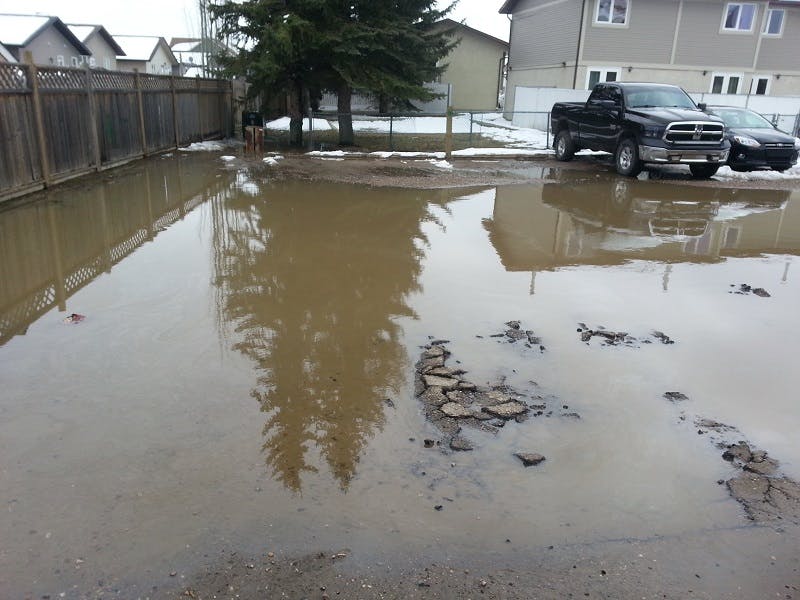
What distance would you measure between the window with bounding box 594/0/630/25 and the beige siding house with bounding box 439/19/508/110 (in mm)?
9484

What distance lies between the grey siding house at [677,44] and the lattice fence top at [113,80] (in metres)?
19.4

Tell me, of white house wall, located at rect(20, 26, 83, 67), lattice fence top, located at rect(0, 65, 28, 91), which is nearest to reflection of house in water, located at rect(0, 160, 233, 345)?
lattice fence top, located at rect(0, 65, 28, 91)

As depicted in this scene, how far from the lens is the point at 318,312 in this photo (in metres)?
5.96

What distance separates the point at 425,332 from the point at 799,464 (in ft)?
9.44

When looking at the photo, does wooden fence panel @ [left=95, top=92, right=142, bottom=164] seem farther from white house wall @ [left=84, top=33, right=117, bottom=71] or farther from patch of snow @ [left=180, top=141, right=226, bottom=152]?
white house wall @ [left=84, top=33, right=117, bottom=71]

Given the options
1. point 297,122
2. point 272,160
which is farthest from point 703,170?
point 297,122

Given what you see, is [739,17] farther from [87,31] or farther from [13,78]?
[87,31]

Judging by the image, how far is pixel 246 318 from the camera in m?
5.75

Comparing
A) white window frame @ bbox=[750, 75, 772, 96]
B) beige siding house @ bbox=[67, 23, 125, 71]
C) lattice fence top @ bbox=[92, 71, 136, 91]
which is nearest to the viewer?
lattice fence top @ bbox=[92, 71, 136, 91]

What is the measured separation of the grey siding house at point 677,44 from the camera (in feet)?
89.7

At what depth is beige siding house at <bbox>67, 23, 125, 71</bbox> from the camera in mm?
42000

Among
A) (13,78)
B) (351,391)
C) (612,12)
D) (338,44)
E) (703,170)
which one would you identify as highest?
(612,12)

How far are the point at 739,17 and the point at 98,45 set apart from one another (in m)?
39.9

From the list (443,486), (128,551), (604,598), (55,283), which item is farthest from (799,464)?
(55,283)
